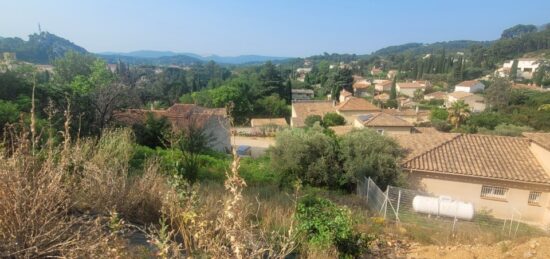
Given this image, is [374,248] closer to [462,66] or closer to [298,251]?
[298,251]

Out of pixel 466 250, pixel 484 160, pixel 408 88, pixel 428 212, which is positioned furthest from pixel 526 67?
pixel 466 250

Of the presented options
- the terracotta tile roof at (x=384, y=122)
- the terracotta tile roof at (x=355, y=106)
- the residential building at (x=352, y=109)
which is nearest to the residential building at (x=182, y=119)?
the terracotta tile roof at (x=384, y=122)

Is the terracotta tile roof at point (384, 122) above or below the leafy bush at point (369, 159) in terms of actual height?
below

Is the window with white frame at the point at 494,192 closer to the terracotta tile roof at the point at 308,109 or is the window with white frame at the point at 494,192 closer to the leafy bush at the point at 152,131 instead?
the leafy bush at the point at 152,131

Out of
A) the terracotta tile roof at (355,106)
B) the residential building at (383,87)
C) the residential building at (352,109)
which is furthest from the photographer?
the residential building at (383,87)

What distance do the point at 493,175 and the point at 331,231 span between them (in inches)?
474

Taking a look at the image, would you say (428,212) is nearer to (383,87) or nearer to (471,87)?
(471,87)

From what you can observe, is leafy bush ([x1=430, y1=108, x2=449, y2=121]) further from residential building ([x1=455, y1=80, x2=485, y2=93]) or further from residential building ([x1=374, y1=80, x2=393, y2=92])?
residential building ([x1=374, y1=80, x2=393, y2=92])

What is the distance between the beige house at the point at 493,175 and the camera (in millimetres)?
13664

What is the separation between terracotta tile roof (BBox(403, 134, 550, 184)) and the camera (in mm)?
13844

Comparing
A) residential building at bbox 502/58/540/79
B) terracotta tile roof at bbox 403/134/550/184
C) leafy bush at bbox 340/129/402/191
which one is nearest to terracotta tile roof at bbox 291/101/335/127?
terracotta tile roof at bbox 403/134/550/184

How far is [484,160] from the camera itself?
14.7 metres

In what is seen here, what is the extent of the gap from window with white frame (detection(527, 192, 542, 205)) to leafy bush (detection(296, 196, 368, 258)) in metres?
12.5

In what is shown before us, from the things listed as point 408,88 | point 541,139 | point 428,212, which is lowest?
point 408,88
